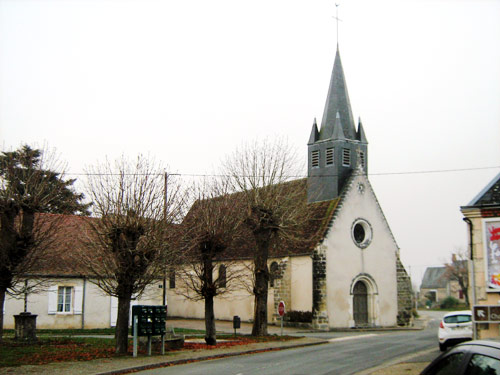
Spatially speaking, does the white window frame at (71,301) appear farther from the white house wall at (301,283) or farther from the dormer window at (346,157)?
the dormer window at (346,157)

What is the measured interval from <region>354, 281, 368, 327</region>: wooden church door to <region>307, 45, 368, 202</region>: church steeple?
576 centimetres

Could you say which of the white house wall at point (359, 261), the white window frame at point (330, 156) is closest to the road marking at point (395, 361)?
the white house wall at point (359, 261)

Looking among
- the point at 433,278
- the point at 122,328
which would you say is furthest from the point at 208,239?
the point at 433,278

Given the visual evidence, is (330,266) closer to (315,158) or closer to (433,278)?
(315,158)

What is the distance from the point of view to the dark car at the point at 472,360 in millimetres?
4980

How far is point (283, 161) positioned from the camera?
25.8 m

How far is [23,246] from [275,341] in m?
9.95

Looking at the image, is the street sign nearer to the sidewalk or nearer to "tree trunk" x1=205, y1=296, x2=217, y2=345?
the sidewalk

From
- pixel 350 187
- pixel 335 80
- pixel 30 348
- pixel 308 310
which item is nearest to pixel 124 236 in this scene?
pixel 30 348

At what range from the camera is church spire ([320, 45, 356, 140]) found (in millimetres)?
36312

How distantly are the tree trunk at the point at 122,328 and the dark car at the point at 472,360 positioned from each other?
13506mm

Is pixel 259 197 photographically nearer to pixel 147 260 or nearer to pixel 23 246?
pixel 147 260

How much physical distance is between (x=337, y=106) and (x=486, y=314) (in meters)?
26.3

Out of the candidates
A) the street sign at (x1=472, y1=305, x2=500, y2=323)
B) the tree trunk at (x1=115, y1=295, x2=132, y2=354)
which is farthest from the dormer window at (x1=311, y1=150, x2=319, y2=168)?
the street sign at (x1=472, y1=305, x2=500, y2=323)
